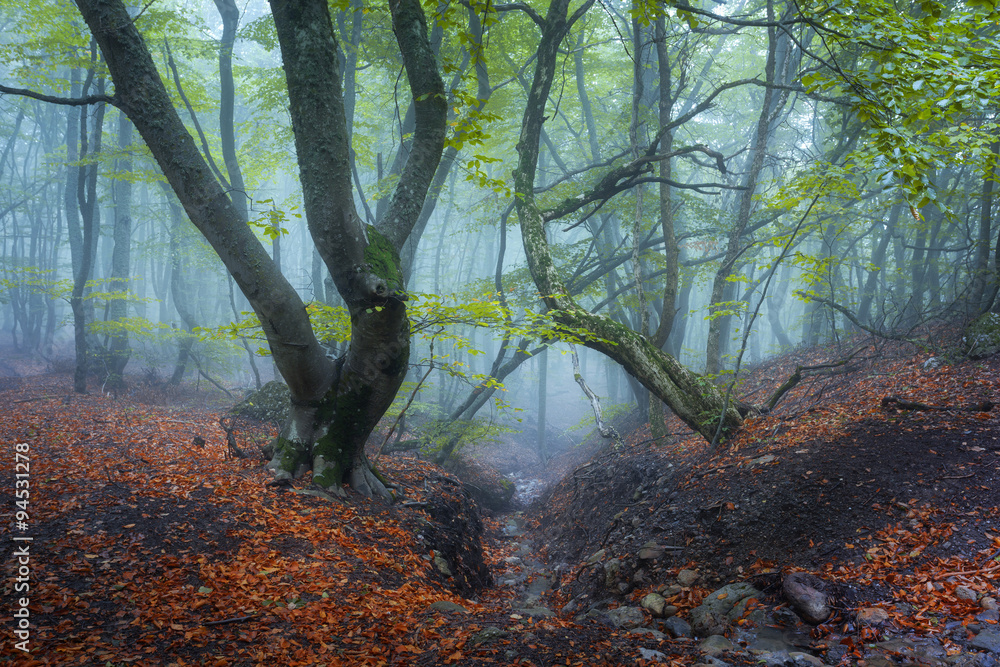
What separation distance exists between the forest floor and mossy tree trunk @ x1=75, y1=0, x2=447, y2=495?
1.08 metres

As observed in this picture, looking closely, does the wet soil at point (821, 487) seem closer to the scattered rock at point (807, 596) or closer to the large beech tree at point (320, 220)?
the scattered rock at point (807, 596)

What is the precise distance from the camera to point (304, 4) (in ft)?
14.8

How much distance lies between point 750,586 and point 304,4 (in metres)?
6.26

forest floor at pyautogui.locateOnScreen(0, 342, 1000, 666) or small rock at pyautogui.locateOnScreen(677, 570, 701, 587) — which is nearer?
forest floor at pyautogui.locateOnScreen(0, 342, 1000, 666)

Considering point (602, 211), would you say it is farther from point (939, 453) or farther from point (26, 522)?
point (26, 522)

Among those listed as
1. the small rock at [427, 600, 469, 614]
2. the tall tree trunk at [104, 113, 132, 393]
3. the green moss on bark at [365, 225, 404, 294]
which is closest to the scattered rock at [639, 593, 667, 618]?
the small rock at [427, 600, 469, 614]

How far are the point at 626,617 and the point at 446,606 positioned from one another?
57.7 inches

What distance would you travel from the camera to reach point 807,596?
3334 millimetres

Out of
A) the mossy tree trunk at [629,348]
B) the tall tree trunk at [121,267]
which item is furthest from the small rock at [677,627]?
the tall tree trunk at [121,267]

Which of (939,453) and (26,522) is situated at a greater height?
(939,453)

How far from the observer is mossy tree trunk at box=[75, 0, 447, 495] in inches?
176

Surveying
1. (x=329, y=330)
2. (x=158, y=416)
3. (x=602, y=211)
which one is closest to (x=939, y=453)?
(x=329, y=330)

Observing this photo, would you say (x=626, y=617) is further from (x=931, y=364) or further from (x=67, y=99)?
(x=931, y=364)

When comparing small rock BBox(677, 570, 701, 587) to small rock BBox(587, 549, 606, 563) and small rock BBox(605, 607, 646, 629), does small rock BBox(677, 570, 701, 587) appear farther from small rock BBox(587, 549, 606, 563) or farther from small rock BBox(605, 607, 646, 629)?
small rock BBox(587, 549, 606, 563)
